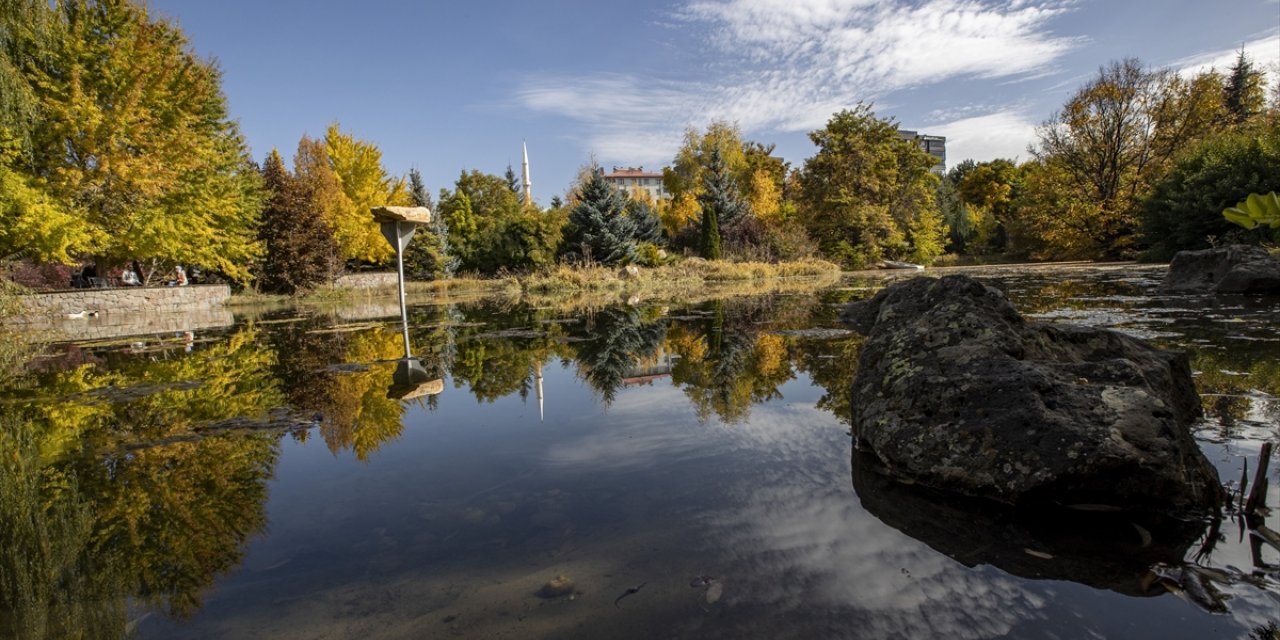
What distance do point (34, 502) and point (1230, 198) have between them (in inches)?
1022

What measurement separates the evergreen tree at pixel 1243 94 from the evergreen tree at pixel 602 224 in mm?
26711

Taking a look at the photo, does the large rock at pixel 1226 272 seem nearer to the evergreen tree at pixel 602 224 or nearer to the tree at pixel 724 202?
the evergreen tree at pixel 602 224

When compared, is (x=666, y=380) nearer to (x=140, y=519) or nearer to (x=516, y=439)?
(x=516, y=439)

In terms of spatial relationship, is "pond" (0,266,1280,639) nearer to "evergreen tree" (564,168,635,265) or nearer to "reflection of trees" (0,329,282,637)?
"reflection of trees" (0,329,282,637)

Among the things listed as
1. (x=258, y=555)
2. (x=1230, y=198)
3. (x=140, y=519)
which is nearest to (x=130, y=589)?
(x=258, y=555)

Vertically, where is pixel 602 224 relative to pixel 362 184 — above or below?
below

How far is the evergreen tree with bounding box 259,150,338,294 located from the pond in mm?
21892

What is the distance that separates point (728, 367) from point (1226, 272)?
10294 millimetres

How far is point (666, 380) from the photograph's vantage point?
5180 mm

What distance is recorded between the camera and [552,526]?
90.4 inches

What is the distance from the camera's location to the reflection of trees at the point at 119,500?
1.86 meters

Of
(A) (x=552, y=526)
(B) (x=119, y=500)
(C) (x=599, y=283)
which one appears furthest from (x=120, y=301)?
(A) (x=552, y=526)

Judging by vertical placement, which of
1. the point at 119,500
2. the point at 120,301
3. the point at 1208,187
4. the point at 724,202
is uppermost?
the point at 724,202

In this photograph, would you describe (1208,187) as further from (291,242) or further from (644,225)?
(291,242)
